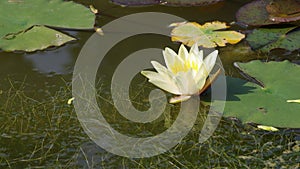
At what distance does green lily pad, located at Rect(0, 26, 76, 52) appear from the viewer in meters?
2.34

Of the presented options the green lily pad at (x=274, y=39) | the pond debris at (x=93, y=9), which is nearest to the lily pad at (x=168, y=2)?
the pond debris at (x=93, y=9)

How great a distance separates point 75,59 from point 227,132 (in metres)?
0.81

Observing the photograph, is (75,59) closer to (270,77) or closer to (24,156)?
(24,156)

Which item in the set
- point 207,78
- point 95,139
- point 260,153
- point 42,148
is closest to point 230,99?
point 207,78

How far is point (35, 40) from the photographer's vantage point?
239 centimetres

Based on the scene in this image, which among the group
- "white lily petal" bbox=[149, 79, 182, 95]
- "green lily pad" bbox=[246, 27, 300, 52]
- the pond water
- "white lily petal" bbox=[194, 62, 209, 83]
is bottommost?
the pond water

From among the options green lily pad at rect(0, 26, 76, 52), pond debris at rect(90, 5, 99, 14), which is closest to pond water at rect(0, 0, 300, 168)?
green lily pad at rect(0, 26, 76, 52)

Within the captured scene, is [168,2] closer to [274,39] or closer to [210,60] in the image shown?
[274,39]

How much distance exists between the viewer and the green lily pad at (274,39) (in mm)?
2363

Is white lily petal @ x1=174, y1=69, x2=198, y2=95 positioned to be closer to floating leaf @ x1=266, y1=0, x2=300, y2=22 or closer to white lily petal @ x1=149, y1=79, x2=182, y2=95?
white lily petal @ x1=149, y1=79, x2=182, y2=95

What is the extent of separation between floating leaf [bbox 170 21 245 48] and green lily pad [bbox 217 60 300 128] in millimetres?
276

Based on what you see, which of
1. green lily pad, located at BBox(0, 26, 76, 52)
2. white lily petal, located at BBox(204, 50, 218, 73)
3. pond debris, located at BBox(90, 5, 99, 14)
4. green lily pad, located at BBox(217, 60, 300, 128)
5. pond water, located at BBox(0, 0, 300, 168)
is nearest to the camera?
pond water, located at BBox(0, 0, 300, 168)

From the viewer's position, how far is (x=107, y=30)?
254 centimetres

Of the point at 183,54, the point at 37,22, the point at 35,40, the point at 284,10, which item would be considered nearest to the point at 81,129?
the point at 183,54
